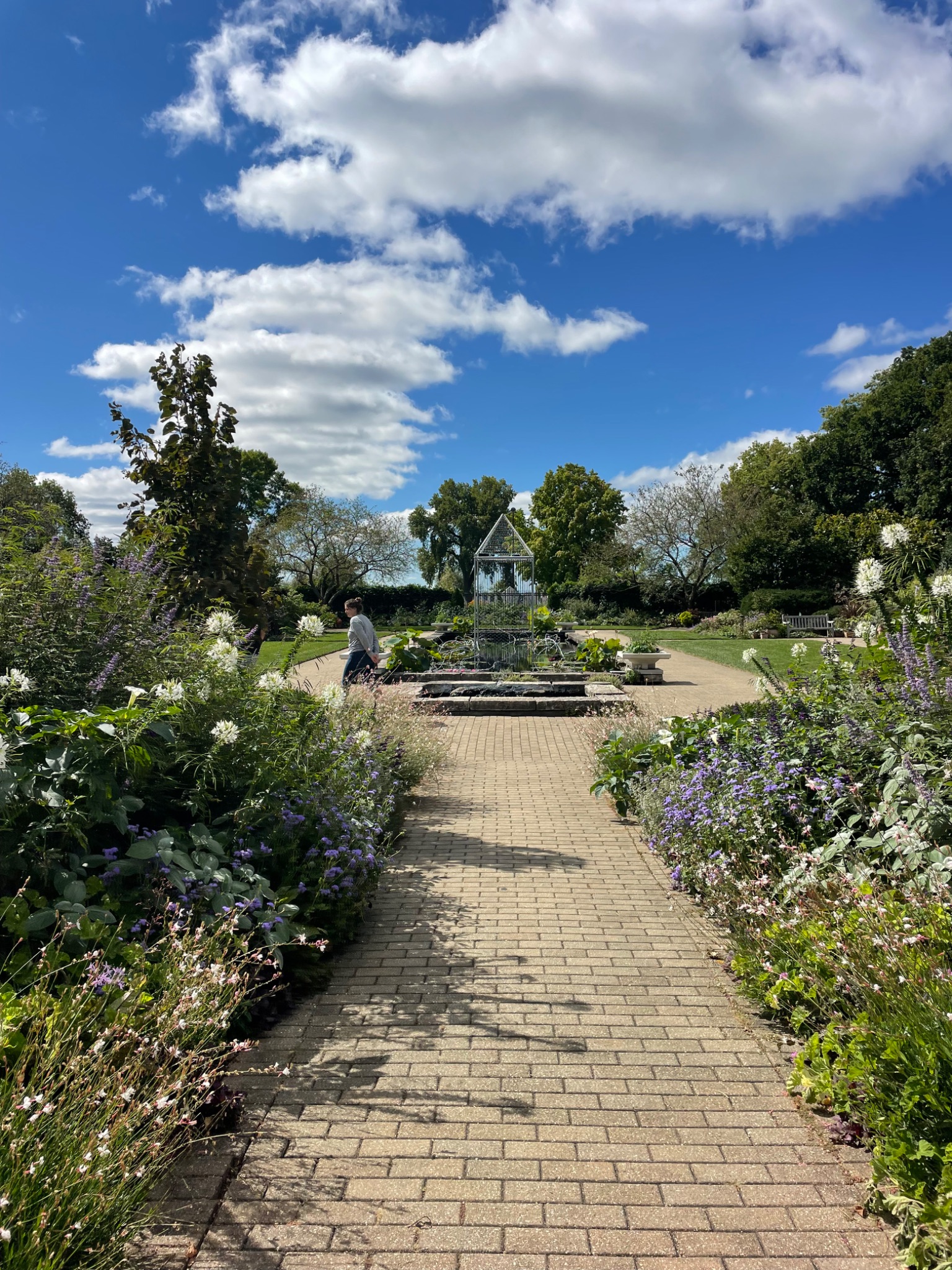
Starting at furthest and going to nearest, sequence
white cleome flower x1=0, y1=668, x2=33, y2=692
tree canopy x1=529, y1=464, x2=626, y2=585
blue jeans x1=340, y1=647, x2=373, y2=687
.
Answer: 1. tree canopy x1=529, y1=464, x2=626, y2=585
2. blue jeans x1=340, y1=647, x2=373, y2=687
3. white cleome flower x1=0, y1=668, x2=33, y2=692

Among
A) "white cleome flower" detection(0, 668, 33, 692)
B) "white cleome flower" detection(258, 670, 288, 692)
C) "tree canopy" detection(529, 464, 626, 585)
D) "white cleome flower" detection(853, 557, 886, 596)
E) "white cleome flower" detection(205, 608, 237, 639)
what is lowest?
"white cleome flower" detection(258, 670, 288, 692)

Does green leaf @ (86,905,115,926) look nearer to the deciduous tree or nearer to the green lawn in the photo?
the green lawn

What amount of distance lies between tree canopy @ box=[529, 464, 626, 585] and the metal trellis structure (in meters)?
30.5

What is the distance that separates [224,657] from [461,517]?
185 ft

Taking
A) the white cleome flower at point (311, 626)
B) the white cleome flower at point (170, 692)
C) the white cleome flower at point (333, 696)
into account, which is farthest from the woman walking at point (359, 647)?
the white cleome flower at point (170, 692)

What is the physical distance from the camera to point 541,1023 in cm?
322

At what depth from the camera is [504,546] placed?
16.4 meters

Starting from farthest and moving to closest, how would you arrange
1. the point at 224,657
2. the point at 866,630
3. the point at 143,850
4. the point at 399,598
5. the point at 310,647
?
the point at 399,598 → the point at 310,647 → the point at 866,630 → the point at 224,657 → the point at 143,850

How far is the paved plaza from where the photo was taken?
2061mm

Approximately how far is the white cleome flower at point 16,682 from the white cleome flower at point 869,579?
4620mm

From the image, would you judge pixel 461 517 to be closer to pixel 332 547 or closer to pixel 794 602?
pixel 332 547

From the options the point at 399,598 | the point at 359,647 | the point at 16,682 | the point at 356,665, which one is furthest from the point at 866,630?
the point at 399,598

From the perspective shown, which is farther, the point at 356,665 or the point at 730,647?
the point at 730,647

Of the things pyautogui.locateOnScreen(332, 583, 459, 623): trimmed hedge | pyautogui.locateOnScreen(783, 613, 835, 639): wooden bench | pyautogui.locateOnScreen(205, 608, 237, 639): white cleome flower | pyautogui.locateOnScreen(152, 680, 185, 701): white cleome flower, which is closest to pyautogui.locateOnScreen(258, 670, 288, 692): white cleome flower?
pyautogui.locateOnScreen(205, 608, 237, 639): white cleome flower
